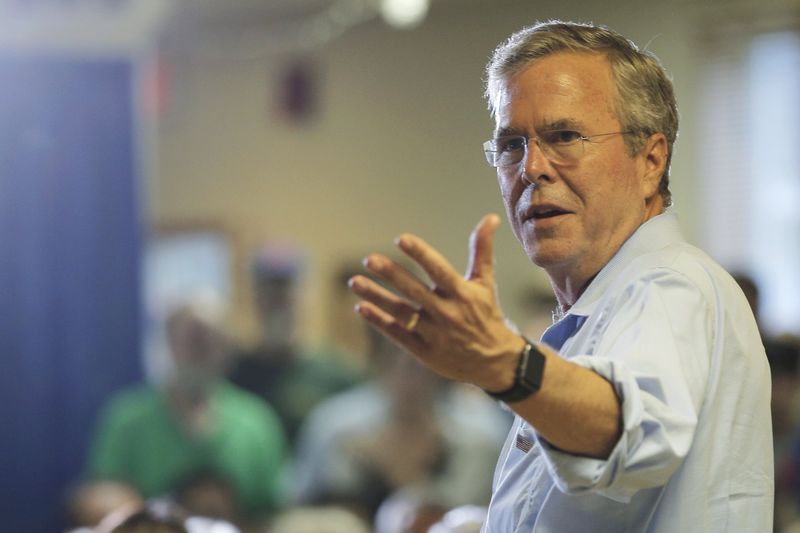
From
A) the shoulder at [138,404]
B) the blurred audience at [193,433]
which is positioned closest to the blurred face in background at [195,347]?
the blurred audience at [193,433]

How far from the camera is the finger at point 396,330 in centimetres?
113

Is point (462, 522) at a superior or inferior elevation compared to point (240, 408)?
superior

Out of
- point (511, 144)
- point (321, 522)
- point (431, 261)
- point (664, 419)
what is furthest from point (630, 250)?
point (321, 522)

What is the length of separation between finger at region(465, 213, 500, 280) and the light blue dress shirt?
127mm

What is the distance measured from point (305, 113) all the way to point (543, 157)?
5558 mm

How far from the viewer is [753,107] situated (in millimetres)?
5848

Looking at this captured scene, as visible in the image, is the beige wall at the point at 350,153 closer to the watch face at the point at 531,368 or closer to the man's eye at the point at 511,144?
the man's eye at the point at 511,144

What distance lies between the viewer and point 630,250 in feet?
4.67

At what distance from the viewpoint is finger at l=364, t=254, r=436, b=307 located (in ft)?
3.63

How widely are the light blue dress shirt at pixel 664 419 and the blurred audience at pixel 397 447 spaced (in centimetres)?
230

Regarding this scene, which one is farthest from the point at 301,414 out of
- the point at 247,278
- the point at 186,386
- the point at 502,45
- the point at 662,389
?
the point at 662,389

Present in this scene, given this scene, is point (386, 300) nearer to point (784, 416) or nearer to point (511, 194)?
point (511, 194)

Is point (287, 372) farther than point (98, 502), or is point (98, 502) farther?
point (287, 372)

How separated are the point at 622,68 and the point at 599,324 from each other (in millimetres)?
317
